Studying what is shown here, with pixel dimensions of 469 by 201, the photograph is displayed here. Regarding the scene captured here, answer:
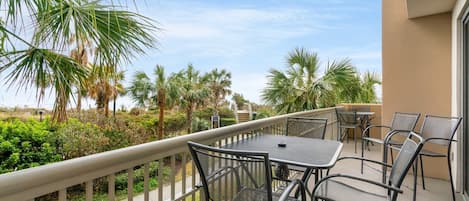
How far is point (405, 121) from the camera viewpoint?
3.47 m

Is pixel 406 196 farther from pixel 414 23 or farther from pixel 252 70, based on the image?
pixel 252 70

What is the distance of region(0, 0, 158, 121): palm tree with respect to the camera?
1901mm

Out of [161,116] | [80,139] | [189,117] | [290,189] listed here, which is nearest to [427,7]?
[290,189]

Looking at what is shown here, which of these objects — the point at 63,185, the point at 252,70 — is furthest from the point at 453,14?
the point at 252,70

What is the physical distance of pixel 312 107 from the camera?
6.77 metres

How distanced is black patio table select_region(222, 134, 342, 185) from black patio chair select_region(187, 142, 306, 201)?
0.18 m

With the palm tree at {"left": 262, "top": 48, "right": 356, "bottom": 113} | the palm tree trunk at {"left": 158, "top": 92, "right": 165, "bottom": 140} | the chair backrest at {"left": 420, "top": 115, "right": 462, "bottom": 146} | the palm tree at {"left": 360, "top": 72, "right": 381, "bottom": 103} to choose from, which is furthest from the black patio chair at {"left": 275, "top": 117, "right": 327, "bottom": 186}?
the palm tree trunk at {"left": 158, "top": 92, "right": 165, "bottom": 140}

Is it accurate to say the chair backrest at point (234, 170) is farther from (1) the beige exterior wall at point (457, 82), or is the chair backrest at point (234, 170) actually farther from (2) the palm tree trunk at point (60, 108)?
(1) the beige exterior wall at point (457, 82)

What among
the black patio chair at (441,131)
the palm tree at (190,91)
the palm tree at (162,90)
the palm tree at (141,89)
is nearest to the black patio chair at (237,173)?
the black patio chair at (441,131)

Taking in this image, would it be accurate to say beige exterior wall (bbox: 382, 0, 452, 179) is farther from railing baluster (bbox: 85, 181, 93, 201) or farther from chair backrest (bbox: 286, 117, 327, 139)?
railing baluster (bbox: 85, 181, 93, 201)

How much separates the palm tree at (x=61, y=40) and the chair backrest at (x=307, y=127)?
189 centimetres

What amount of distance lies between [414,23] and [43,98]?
14.2 feet

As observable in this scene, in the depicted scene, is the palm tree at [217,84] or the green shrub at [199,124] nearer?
the green shrub at [199,124]

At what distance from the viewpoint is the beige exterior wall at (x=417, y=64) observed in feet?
11.8
